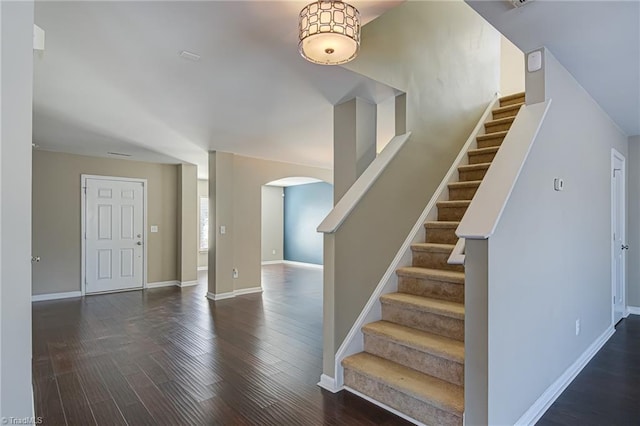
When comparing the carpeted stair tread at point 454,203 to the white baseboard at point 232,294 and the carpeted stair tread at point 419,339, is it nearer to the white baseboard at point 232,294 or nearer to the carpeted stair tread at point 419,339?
the carpeted stair tread at point 419,339

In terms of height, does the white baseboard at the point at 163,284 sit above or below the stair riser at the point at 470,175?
below

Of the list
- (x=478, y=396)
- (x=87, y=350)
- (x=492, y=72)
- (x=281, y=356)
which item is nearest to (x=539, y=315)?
(x=478, y=396)

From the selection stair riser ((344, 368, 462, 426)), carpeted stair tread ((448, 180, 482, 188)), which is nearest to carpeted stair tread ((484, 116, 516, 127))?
carpeted stair tread ((448, 180, 482, 188))

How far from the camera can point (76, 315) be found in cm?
469

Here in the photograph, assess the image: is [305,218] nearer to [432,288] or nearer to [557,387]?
[432,288]

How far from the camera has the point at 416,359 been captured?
2.36 m

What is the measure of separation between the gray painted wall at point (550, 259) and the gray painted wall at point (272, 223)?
8.48m

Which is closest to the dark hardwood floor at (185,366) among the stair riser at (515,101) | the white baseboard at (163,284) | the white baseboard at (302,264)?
the white baseboard at (163,284)

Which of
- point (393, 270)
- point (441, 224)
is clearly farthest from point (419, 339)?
point (441, 224)

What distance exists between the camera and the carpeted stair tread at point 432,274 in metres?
2.59

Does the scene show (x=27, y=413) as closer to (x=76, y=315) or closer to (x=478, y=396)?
(x=478, y=396)

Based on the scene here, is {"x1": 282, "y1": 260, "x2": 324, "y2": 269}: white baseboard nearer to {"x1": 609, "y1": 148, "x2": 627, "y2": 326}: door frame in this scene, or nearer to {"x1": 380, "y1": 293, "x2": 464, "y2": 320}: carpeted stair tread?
{"x1": 609, "y1": 148, "x2": 627, "y2": 326}: door frame

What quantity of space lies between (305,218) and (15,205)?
9.58 meters

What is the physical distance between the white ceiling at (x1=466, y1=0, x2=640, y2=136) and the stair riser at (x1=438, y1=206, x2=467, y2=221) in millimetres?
1388
